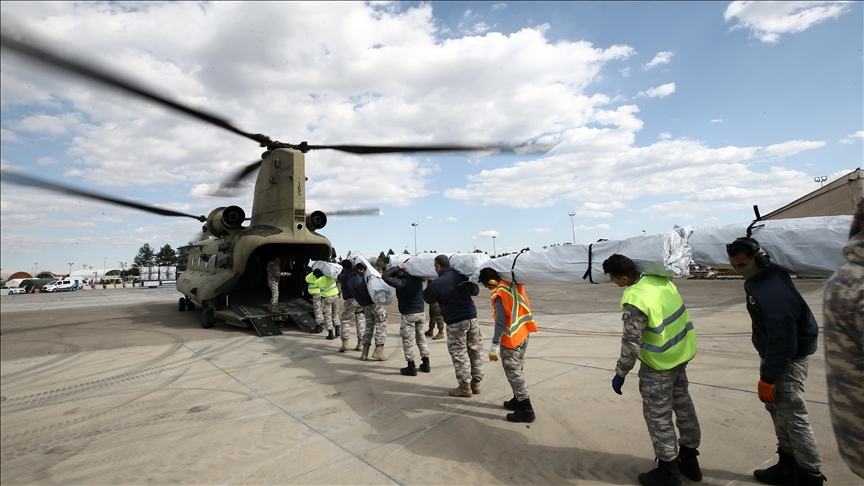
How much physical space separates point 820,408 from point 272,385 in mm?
6756

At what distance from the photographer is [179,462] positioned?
389cm

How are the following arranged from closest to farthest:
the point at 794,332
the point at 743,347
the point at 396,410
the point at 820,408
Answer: the point at 794,332 → the point at 820,408 → the point at 396,410 → the point at 743,347

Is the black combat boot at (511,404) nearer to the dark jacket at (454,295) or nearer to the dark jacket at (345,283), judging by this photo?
the dark jacket at (454,295)

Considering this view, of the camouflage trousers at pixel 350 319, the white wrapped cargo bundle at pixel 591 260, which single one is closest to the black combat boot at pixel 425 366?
the camouflage trousers at pixel 350 319

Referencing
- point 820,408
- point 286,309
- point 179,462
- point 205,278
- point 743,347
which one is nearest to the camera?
point 179,462

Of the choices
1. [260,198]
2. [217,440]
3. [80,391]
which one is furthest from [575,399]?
[260,198]

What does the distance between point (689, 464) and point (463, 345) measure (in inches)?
106

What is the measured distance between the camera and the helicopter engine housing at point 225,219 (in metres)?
12.0

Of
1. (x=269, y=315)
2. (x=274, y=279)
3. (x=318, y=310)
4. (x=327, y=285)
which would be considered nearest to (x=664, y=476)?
(x=327, y=285)

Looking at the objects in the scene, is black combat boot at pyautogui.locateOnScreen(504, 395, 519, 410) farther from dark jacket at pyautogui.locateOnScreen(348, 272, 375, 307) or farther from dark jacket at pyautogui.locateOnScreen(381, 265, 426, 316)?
dark jacket at pyautogui.locateOnScreen(348, 272, 375, 307)

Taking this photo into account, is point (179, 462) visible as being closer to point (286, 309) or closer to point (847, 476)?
point (847, 476)

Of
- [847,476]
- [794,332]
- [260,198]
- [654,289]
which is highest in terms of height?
[260,198]

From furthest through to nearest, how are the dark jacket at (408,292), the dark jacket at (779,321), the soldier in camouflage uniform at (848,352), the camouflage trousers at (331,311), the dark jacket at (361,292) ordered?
the camouflage trousers at (331,311) < the dark jacket at (361,292) < the dark jacket at (408,292) < the dark jacket at (779,321) < the soldier in camouflage uniform at (848,352)

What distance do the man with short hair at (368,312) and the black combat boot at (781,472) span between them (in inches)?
217
